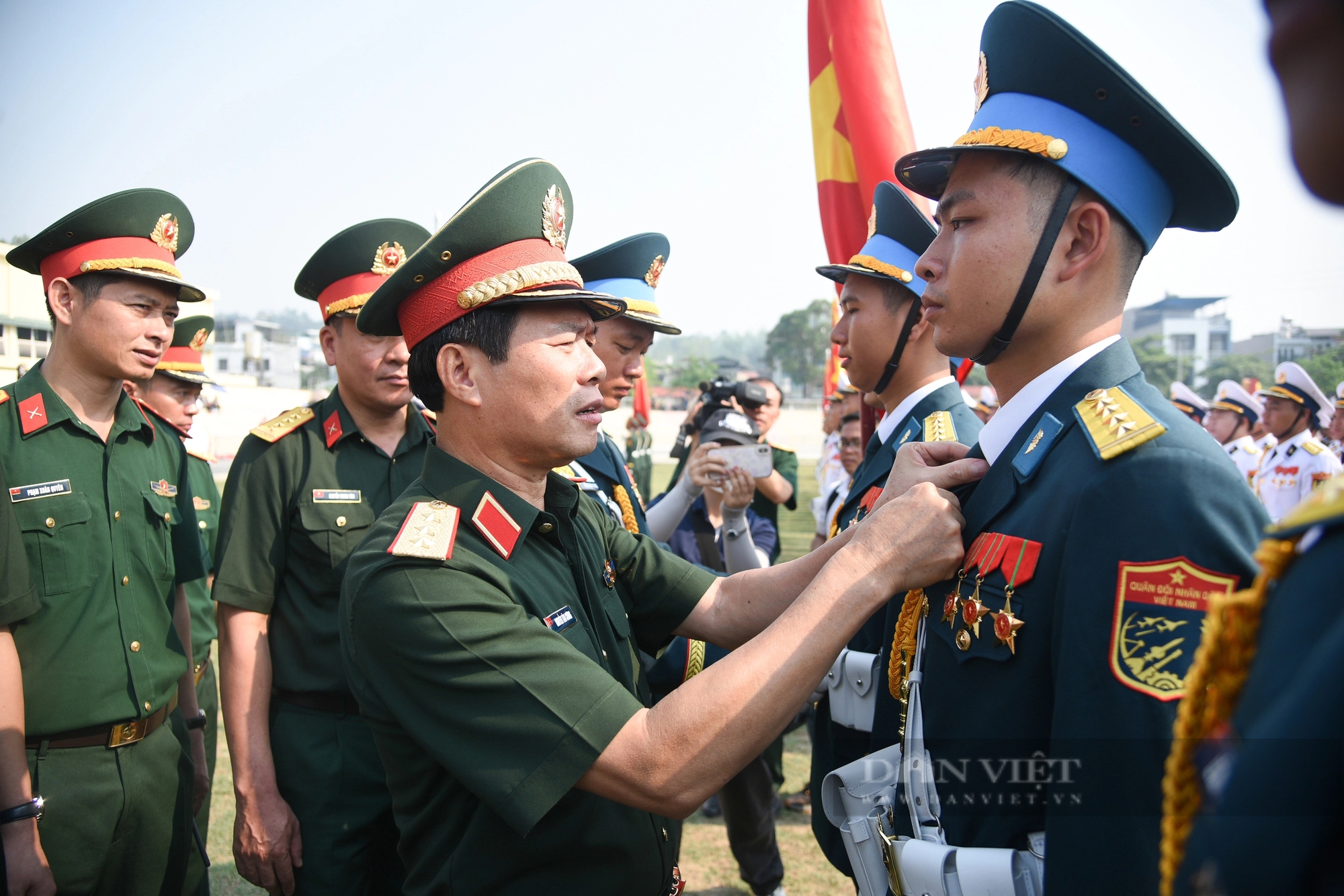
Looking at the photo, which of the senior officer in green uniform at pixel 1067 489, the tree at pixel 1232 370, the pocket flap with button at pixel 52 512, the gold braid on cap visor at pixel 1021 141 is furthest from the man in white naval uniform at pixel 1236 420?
the tree at pixel 1232 370

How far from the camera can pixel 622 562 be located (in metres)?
2.59

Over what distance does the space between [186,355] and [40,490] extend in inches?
157

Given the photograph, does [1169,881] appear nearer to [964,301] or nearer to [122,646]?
[964,301]

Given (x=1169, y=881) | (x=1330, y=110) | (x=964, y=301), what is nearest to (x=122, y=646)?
(x=964, y=301)

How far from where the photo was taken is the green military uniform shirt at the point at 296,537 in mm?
3117

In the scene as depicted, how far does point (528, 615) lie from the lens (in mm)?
1913

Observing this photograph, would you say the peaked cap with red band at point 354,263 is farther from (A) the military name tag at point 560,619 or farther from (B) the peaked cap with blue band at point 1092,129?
(B) the peaked cap with blue band at point 1092,129

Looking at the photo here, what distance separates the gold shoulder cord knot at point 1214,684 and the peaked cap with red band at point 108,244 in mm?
3688

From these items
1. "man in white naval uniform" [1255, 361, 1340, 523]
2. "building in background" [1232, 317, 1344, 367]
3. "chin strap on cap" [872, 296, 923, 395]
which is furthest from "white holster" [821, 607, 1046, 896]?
"building in background" [1232, 317, 1344, 367]

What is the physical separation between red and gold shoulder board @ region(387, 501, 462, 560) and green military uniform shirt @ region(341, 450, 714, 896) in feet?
Result: 0.04

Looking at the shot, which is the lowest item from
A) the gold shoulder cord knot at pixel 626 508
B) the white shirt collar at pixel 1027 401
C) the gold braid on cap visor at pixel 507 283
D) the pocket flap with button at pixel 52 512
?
the gold shoulder cord knot at pixel 626 508

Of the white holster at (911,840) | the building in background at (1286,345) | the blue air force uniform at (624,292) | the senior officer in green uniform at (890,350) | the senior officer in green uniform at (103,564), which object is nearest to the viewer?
the white holster at (911,840)

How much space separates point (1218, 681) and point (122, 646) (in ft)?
11.3

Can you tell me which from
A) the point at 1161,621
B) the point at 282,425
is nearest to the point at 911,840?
the point at 1161,621
